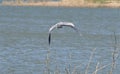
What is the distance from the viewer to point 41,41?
22719 millimetres

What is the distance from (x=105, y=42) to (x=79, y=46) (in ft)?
7.87

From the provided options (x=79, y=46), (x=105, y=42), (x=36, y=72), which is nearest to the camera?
(x=36, y=72)

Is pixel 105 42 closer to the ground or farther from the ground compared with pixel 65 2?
farther from the ground

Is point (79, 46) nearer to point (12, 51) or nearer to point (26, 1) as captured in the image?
point (12, 51)

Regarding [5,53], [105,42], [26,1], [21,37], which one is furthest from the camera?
[26,1]

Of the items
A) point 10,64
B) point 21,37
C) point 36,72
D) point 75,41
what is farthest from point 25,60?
point 21,37

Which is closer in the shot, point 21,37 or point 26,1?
point 21,37

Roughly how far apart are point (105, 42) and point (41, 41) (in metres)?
2.18

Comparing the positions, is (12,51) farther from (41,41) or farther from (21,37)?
(21,37)

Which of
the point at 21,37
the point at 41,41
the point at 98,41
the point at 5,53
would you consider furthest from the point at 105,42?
the point at 5,53

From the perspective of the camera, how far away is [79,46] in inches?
798

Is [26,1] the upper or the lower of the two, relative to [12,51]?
lower

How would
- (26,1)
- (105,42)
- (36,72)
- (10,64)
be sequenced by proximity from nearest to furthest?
(36,72), (10,64), (105,42), (26,1)

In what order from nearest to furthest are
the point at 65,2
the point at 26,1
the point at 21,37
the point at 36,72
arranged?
the point at 36,72
the point at 21,37
the point at 65,2
the point at 26,1
